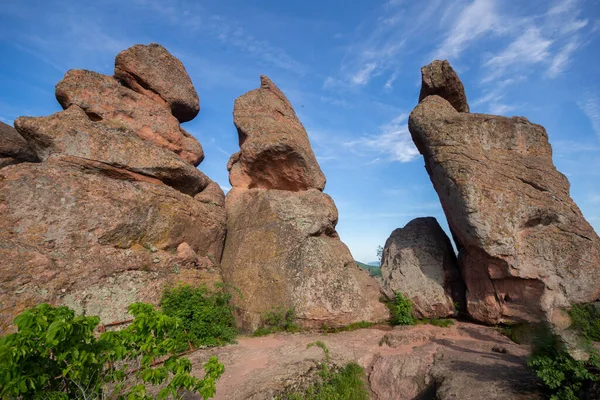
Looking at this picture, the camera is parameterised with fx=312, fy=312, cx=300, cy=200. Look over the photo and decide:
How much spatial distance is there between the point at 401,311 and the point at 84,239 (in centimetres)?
1133

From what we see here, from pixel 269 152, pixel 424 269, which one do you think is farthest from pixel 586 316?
pixel 269 152

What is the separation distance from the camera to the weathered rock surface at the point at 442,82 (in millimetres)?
15828

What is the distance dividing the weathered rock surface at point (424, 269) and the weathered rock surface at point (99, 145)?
10.1 metres

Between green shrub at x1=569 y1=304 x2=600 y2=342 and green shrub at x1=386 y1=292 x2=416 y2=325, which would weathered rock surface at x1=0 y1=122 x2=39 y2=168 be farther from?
green shrub at x1=569 y1=304 x2=600 y2=342

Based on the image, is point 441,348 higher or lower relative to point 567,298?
lower

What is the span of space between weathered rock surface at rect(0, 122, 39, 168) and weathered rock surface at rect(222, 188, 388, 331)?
9.54 meters

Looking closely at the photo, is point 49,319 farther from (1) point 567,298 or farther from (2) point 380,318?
(1) point 567,298

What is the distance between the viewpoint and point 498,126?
43.5 ft

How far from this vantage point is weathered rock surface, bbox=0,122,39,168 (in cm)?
1369

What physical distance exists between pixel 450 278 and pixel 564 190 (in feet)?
18.0

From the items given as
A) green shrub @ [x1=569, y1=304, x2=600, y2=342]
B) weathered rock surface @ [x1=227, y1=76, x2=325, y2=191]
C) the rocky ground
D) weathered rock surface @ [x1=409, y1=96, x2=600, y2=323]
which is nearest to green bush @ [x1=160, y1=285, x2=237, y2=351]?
the rocky ground

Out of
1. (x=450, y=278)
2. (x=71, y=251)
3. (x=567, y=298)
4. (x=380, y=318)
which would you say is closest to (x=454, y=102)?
(x=450, y=278)

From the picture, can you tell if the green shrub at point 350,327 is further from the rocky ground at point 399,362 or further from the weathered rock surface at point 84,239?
the weathered rock surface at point 84,239

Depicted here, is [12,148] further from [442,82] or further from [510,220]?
[510,220]
